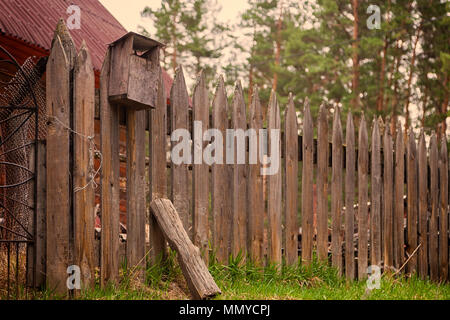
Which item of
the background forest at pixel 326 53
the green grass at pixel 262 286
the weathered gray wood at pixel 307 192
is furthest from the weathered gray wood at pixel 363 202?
the background forest at pixel 326 53

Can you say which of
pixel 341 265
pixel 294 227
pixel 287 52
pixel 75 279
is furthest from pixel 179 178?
pixel 287 52

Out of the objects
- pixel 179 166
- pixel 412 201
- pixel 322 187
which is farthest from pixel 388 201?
pixel 179 166

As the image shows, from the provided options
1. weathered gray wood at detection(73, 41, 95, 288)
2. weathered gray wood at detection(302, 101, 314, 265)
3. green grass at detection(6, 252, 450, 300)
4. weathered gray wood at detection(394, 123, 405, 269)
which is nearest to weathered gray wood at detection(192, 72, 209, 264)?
green grass at detection(6, 252, 450, 300)

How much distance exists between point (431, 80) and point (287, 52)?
6560mm

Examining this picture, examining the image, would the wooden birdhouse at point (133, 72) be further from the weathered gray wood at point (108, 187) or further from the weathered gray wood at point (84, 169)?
the weathered gray wood at point (84, 169)

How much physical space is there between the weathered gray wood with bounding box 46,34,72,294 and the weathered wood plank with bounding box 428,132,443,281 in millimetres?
5309

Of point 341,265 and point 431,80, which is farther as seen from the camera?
point 431,80

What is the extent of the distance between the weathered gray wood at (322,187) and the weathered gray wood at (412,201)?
5.83 feet

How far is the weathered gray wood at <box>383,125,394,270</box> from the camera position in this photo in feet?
20.4

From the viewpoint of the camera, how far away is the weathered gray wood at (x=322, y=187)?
5375mm

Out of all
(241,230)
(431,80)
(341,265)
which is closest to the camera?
(241,230)

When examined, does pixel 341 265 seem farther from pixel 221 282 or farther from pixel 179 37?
pixel 179 37

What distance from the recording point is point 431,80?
1703 cm

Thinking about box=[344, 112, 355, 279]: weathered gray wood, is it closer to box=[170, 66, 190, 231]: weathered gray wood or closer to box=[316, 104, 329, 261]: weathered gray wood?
box=[316, 104, 329, 261]: weathered gray wood
